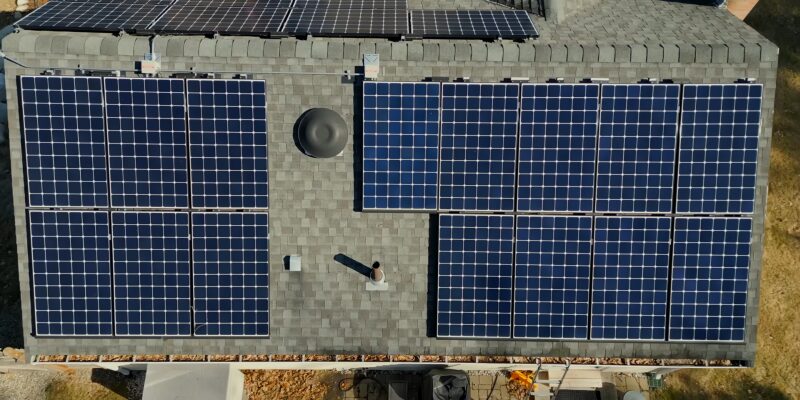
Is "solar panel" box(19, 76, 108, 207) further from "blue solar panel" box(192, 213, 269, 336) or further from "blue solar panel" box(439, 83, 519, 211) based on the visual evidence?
"blue solar panel" box(439, 83, 519, 211)

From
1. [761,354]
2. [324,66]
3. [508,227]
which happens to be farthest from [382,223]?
[761,354]

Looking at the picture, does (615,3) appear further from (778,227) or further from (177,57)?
(177,57)

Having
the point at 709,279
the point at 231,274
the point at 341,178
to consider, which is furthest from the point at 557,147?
the point at 231,274

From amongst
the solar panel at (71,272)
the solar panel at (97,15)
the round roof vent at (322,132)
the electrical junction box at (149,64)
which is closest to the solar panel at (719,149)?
the round roof vent at (322,132)

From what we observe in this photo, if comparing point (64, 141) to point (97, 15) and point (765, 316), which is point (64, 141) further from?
point (765, 316)

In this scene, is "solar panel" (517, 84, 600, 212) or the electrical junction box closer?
the electrical junction box

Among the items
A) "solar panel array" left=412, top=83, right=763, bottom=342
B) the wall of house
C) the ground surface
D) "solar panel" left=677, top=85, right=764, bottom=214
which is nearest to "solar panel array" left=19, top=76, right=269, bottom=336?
the wall of house
